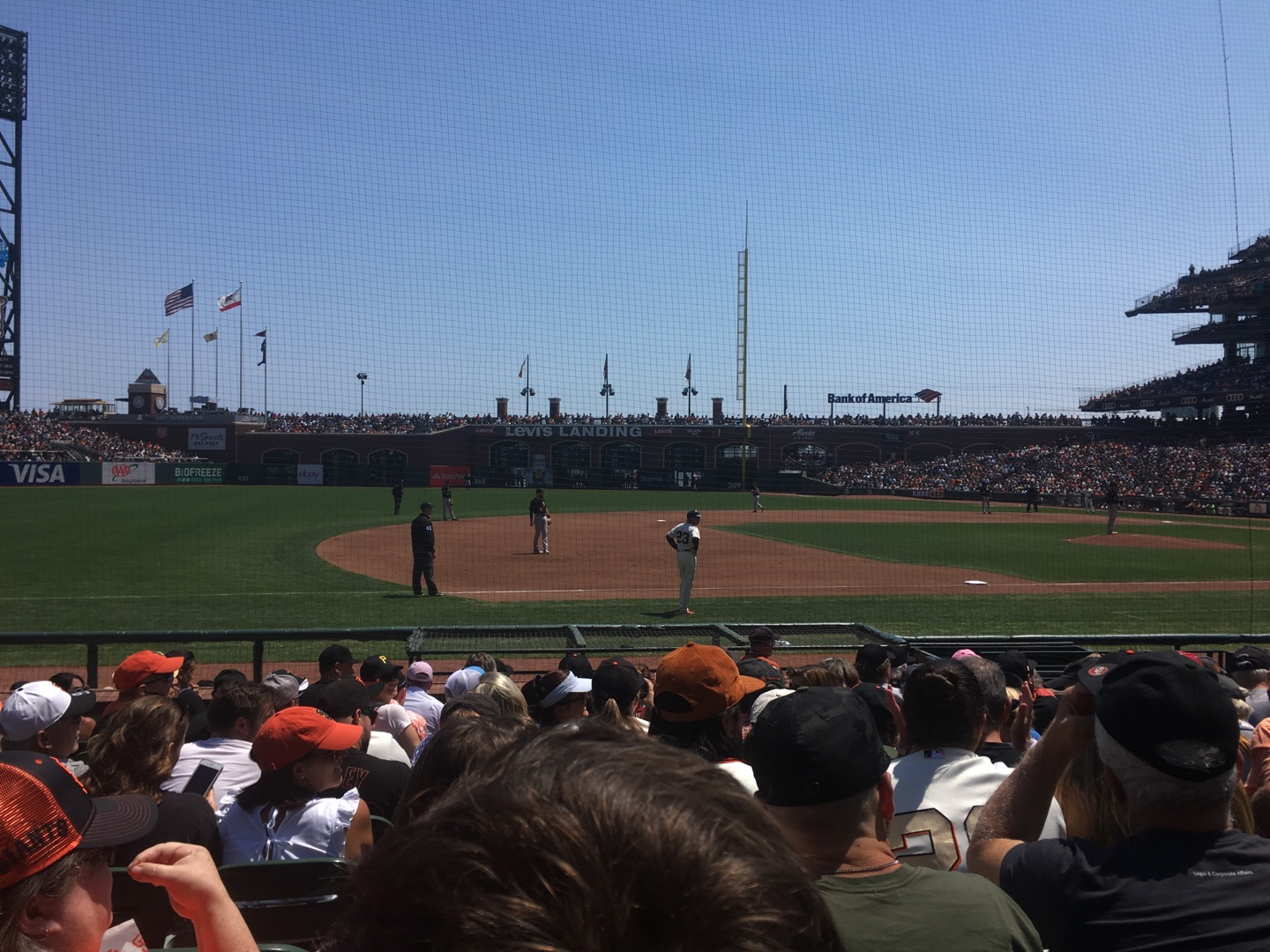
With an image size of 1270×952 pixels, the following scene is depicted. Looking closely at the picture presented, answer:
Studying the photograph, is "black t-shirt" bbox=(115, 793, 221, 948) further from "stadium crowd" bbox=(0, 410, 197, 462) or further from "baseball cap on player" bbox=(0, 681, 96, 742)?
"stadium crowd" bbox=(0, 410, 197, 462)

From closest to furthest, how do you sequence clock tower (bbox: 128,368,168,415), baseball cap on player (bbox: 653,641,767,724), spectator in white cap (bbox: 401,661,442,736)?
baseball cap on player (bbox: 653,641,767,724) → spectator in white cap (bbox: 401,661,442,736) → clock tower (bbox: 128,368,168,415)

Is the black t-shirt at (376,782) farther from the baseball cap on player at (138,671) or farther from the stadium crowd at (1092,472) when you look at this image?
the stadium crowd at (1092,472)

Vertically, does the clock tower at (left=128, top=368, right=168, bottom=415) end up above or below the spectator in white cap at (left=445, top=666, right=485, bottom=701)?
above

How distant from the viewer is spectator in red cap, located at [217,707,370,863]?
3693mm

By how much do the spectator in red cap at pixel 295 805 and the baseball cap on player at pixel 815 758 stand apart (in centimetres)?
194

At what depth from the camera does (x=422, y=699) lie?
7012mm

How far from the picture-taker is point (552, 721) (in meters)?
5.84

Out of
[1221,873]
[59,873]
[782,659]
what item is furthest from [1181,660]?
[782,659]

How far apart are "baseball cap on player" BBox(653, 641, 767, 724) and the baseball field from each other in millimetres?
11137

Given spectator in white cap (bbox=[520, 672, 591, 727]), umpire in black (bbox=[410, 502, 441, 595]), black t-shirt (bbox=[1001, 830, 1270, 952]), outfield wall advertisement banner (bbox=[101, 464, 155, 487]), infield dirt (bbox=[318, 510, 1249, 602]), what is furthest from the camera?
outfield wall advertisement banner (bbox=[101, 464, 155, 487])

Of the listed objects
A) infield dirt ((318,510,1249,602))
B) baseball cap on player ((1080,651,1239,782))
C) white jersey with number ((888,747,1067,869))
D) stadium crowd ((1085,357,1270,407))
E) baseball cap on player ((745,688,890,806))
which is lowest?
infield dirt ((318,510,1249,602))

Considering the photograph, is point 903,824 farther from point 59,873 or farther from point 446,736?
point 59,873

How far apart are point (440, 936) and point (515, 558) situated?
25521 millimetres

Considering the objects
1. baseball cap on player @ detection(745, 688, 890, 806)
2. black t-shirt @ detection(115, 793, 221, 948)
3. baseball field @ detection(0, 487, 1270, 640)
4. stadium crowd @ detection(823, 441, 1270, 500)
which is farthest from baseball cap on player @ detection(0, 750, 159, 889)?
stadium crowd @ detection(823, 441, 1270, 500)
